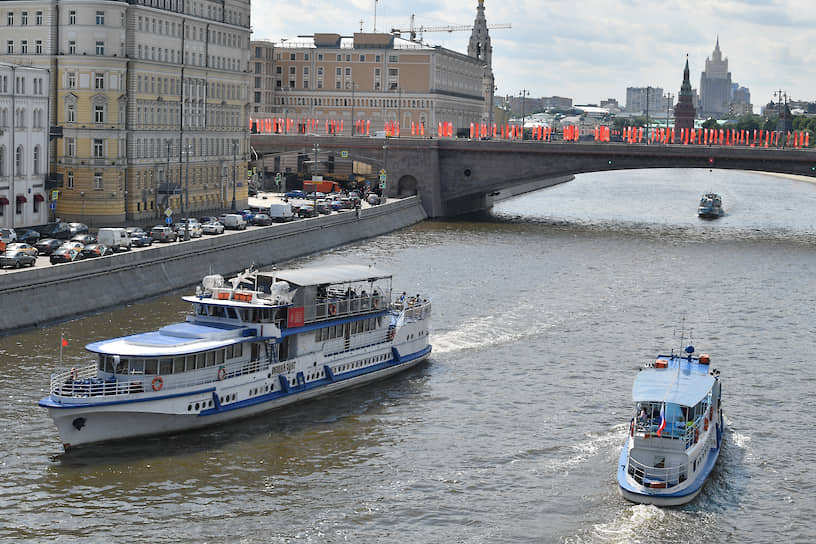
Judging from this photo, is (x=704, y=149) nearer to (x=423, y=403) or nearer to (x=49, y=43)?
(x=49, y=43)

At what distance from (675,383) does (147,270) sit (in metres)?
39.7

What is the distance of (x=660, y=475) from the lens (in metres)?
43.9

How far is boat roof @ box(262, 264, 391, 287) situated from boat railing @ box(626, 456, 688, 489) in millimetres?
18306

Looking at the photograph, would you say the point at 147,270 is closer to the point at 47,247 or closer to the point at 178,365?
the point at 47,247

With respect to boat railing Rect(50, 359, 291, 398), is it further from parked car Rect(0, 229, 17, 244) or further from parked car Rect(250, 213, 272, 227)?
parked car Rect(250, 213, 272, 227)

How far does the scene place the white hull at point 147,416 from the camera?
4681 centimetres

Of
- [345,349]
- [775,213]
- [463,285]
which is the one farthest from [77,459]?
[775,213]

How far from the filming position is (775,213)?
158 m

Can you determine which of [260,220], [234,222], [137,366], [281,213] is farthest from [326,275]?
[281,213]

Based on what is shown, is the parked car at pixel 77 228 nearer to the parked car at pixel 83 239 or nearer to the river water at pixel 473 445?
the parked car at pixel 83 239

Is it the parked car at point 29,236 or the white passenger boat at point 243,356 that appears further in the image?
the parked car at point 29,236

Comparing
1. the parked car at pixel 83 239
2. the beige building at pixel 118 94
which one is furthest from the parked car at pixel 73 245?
the beige building at pixel 118 94

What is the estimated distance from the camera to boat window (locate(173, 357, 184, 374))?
49.3m

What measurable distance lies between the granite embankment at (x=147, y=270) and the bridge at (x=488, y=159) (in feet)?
110
